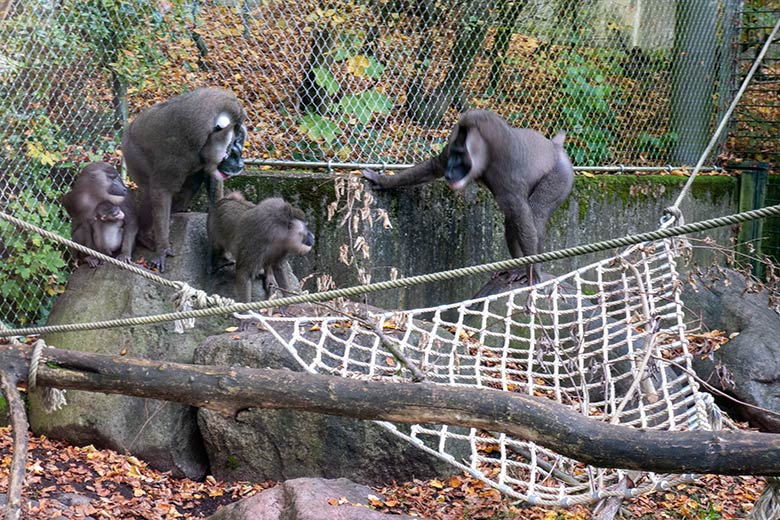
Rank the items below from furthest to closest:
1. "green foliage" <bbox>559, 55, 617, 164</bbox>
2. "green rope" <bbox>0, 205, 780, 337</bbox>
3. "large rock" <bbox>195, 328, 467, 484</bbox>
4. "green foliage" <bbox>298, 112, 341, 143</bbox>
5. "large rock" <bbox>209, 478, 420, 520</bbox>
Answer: "green foliage" <bbox>559, 55, 617, 164</bbox> → "green foliage" <bbox>298, 112, 341, 143</bbox> → "large rock" <bbox>195, 328, 467, 484</bbox> → "large rock" <bbox>209, 478, 420, 520</bbox> → "green rope" <bbox>0, 205, 780, 337</bbox>

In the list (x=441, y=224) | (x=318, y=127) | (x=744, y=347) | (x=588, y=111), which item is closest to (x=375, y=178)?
(x=318, y=127)

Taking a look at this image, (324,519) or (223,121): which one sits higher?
(223,121)

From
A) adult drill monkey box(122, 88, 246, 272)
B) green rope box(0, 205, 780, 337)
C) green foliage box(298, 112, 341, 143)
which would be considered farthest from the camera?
green foliage box(298, 112, 341, 143)

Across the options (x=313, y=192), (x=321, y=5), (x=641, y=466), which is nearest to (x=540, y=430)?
(x=641, y=466)

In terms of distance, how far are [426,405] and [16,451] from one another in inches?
56.2

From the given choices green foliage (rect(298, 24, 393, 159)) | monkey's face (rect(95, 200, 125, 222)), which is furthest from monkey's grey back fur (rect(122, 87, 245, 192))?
green foliage (rect(298, 24, 393, 159))

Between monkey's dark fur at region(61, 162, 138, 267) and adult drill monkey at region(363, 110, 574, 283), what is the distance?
2.34 meters

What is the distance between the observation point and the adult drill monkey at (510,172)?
666 centimetres

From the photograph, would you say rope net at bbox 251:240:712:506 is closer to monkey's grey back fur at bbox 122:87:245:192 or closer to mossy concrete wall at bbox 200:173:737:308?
mossy concrete wall at bbox 200:173:737:308

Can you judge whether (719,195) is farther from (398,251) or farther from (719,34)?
(398,251)

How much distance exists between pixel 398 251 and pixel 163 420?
240 centimetres

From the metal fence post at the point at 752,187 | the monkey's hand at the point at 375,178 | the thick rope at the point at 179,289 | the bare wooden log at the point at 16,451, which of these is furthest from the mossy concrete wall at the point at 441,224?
the bare wooden log at the point at 16,451

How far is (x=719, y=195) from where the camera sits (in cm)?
990

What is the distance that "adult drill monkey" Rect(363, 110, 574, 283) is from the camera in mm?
6660
